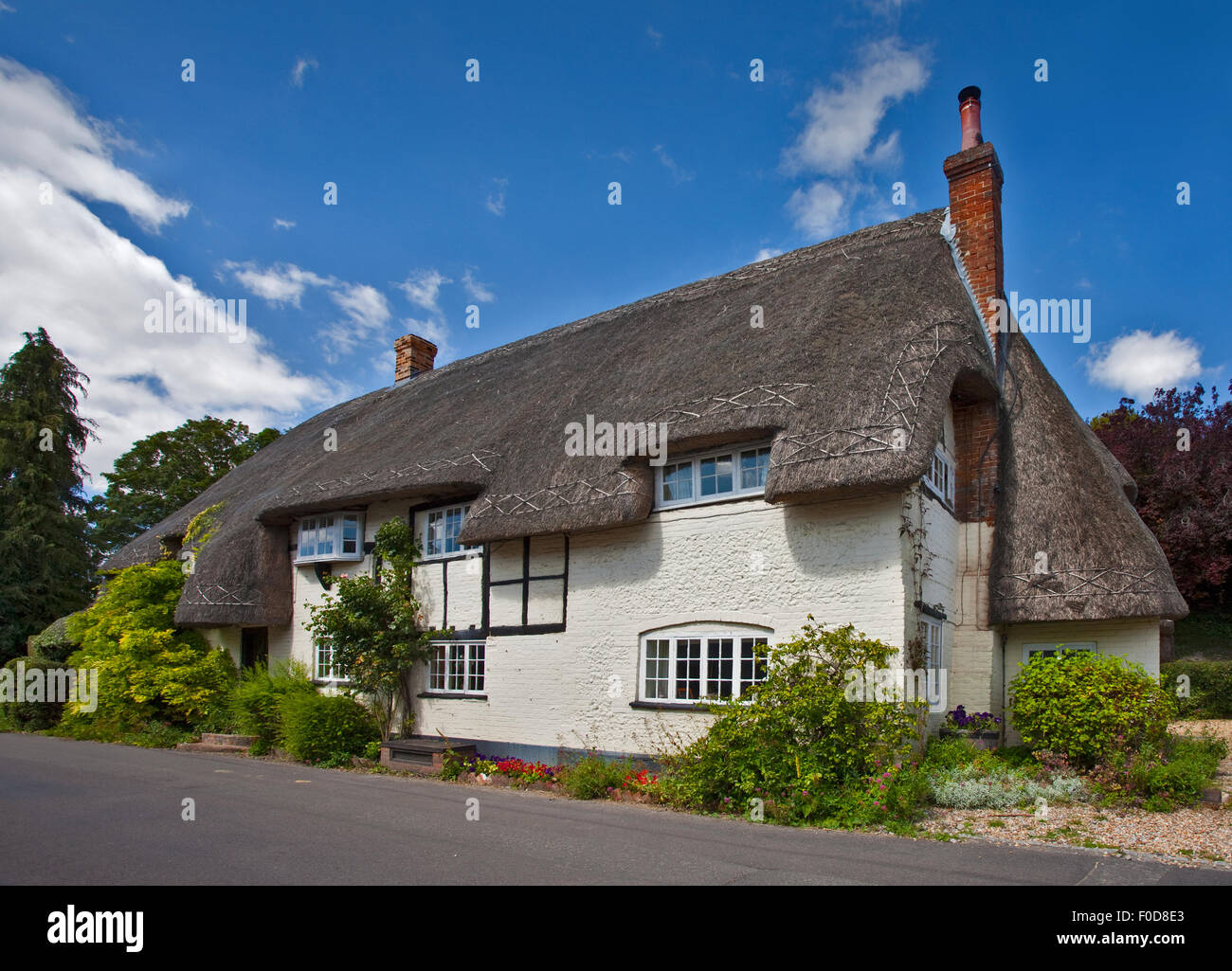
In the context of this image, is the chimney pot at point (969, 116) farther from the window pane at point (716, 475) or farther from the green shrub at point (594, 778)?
the green shrub at point (594, 778)

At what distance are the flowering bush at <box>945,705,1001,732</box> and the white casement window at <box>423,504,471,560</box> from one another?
7.71 meters

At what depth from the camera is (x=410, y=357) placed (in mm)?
24016

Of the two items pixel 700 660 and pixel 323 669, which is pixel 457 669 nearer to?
pixel 323 669

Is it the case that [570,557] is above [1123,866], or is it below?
above

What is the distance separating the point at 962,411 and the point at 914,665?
4856mm

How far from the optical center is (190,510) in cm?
2159

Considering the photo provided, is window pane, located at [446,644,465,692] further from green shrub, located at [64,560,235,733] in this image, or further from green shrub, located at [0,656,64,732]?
green shrub, located at [0,656,64,732]

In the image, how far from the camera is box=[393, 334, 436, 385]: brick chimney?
2400 centimetres

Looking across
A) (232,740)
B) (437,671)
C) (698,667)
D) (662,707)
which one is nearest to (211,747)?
(232,740)

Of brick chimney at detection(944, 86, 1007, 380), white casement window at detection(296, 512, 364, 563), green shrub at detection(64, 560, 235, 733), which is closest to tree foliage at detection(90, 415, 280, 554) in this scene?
green shrub at detection(64, 560, 235, 733)

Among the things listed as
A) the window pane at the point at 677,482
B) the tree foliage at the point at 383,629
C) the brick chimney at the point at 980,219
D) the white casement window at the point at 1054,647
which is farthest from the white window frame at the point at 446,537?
the brick chimney at the point at 980,219
